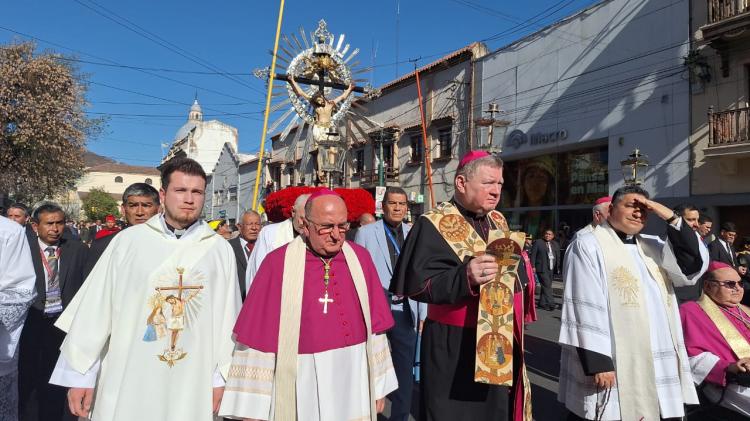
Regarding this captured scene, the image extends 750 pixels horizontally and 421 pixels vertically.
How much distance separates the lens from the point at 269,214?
5562 mm

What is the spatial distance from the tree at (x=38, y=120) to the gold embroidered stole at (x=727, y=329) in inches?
679

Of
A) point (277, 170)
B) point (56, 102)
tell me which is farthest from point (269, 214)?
point (277, 170)

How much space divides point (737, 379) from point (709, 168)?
428 inches

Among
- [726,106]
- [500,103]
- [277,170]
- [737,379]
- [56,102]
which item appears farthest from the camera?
[277,170]

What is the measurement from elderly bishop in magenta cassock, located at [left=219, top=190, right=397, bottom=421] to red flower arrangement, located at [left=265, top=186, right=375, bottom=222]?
7.26 feet

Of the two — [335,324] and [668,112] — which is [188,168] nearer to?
[335,324]

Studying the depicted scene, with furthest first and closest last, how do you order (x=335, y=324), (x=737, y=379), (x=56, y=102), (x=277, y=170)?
(x=277, y=170)
(x=56, y=102)
(x=737, y=379)
(x=335, y=324)

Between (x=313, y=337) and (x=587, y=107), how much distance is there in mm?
14751

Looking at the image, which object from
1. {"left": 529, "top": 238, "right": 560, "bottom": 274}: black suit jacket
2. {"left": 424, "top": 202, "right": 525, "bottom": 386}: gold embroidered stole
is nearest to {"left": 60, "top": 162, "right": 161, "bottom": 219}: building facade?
{"left": 529, "top": 238, "right": 560, "bottom": 274}: black suit jacket

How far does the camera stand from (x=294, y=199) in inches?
201

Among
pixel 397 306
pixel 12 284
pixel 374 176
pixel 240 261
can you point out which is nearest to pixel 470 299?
pixel 397 306

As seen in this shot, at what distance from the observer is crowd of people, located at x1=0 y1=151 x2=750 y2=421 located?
8.18 ft

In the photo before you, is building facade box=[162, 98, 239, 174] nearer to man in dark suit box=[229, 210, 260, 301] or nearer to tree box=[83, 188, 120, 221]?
tree box=[83, 188, 120, 221]

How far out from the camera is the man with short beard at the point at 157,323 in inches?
98.3
